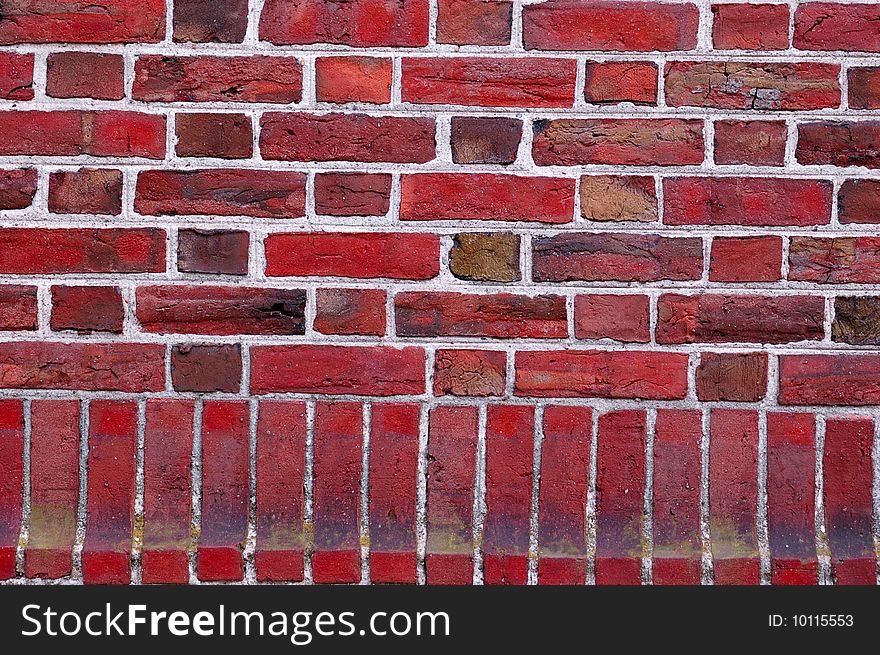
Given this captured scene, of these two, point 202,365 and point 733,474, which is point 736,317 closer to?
point 733,474

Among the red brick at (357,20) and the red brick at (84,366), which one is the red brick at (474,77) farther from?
the red brick at (84,366)

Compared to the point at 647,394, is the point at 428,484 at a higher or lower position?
lower

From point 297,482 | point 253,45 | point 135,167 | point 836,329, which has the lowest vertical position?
point 297,482

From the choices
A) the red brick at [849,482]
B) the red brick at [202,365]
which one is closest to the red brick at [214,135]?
the red brick at [202,365]

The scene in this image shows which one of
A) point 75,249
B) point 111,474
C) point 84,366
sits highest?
point 75,249

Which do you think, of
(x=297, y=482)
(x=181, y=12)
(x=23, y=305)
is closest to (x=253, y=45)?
(x=181, y=12)

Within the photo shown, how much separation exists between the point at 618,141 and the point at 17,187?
3.37 feet

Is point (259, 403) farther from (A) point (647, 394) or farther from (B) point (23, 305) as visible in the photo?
(A) point (647, 394)

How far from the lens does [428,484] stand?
55.4 inches

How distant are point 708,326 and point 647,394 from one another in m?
0.16

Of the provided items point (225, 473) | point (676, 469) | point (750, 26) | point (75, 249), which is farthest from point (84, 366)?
point (750, 26)

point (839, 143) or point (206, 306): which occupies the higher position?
point (839, 143)

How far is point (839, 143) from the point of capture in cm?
138

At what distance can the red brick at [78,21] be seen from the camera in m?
1.38
